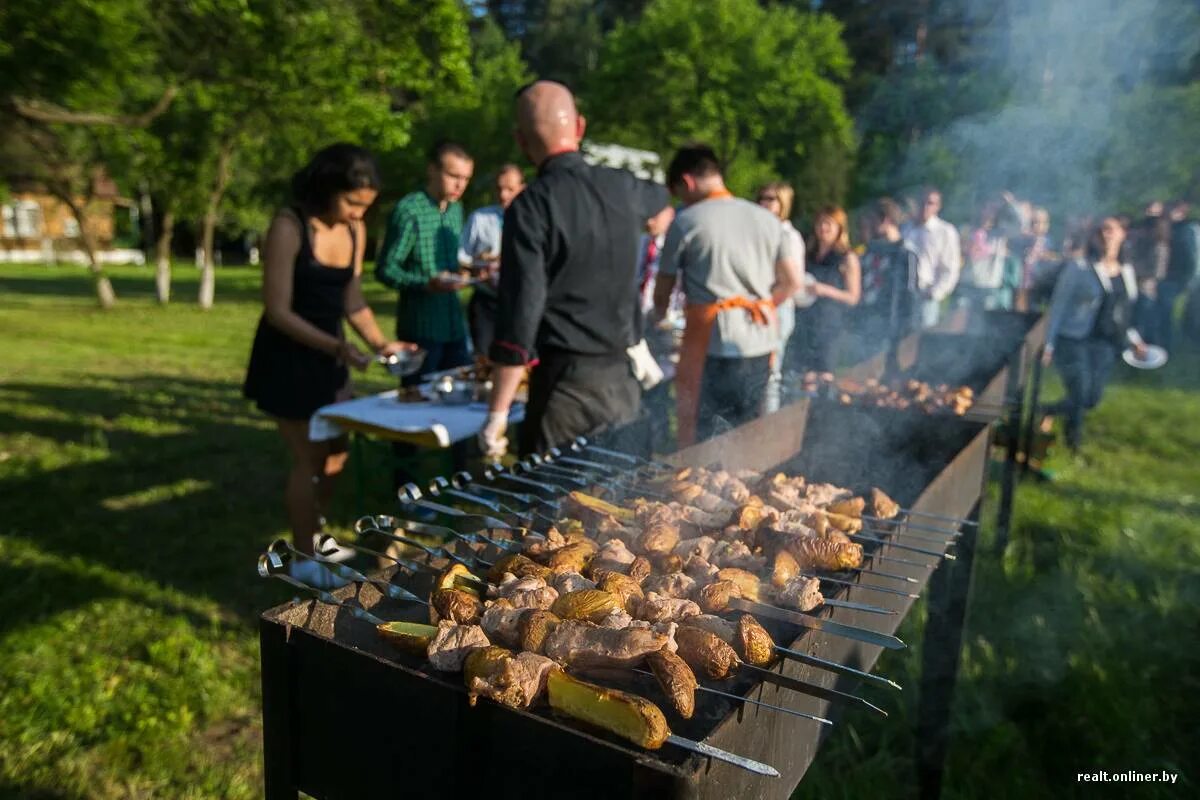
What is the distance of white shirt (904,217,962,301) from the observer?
772cm

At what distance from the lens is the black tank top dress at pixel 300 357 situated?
388cm

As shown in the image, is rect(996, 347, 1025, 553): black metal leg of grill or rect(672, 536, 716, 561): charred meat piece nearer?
rect(672, 536, 716, 561): charred meat piece

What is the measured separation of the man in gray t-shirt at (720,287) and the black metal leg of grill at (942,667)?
1.73 m

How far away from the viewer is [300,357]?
395 cm

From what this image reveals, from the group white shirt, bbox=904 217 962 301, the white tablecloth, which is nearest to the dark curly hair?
the white tablecloth

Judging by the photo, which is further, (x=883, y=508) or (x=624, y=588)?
(x=883, y=508)

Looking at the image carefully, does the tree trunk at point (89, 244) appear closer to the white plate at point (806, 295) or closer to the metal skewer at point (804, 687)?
the white plate at point (806, 295)

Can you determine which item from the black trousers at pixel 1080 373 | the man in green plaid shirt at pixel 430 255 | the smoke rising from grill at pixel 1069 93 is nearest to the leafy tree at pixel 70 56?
the man in green plaid shirt at pixel 430 255

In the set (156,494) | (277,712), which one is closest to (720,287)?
(277,712)

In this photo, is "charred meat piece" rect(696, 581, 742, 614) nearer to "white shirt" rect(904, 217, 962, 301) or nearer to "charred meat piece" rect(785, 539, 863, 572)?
"charred meat piece" rect(785, 539, 863, 572)

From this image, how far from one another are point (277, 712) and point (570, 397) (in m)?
2.24

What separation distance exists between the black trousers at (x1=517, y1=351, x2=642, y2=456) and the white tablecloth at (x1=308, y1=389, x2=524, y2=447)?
0.63 meters

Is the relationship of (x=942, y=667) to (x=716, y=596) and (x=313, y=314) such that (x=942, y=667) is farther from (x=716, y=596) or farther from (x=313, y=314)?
(x=313, y=314)

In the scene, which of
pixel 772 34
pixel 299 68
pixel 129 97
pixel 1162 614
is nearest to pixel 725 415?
pixel 1162 614
